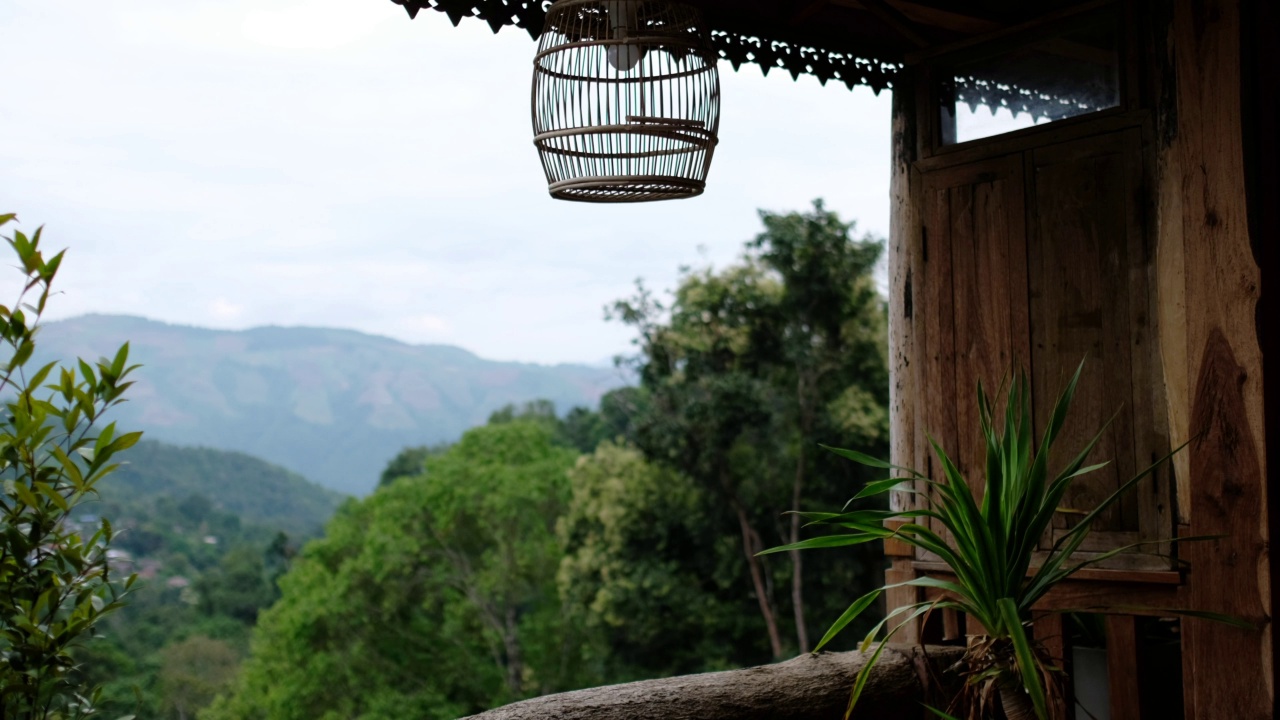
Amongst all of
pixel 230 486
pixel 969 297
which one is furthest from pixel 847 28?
pixel 230 486

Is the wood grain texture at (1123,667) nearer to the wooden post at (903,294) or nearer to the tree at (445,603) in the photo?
the wooden post at (903,294)

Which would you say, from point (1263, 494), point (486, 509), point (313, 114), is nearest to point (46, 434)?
point (1263, 494)

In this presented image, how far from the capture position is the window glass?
3.10m

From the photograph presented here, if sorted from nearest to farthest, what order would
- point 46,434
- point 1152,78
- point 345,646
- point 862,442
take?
point 46,434 < point 1152,78 < point 862,442 < point 345,646

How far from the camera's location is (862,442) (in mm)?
11555

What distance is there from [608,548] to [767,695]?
992cm

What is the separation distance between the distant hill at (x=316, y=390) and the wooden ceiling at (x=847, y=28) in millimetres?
36480

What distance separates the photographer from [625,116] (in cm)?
247

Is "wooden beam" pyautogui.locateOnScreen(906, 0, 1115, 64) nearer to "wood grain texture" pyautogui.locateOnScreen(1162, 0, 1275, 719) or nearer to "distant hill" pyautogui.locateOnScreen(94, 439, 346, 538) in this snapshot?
"wood grain texture" pyautogui.locateOnScreen(1162, 0, 1275, 719)

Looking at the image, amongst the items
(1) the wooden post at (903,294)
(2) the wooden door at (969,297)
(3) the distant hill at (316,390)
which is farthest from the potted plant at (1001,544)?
(3) the distant hill at (316,390)

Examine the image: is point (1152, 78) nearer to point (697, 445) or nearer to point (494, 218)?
point (697, 445)

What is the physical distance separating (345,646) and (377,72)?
3891 cm

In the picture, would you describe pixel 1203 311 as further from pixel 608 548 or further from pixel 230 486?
pixel 230 486

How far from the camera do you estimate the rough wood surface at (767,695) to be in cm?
224
